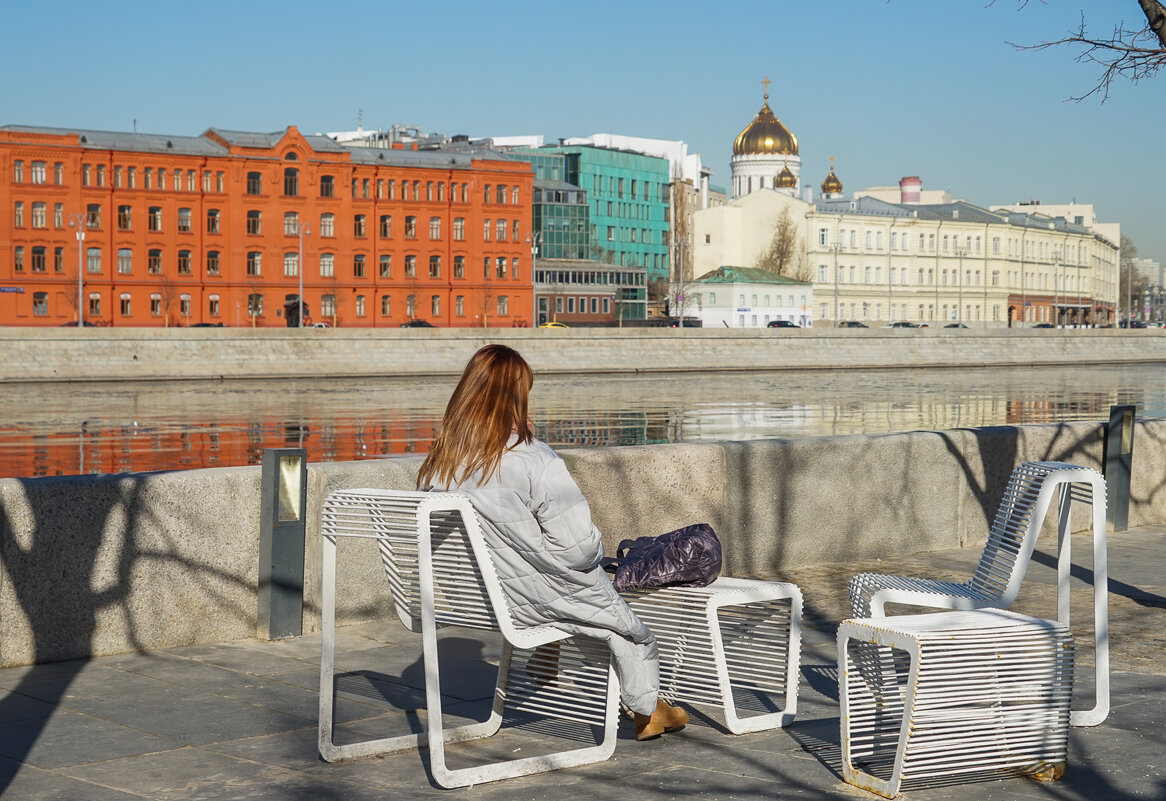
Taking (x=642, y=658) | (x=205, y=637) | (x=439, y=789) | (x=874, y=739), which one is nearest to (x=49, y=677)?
(x=205, y=637)

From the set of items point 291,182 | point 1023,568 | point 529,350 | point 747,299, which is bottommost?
point 1023,568

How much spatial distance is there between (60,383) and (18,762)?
157 ft

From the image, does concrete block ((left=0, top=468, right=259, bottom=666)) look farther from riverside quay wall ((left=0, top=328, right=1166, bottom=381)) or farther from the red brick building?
the red brick building

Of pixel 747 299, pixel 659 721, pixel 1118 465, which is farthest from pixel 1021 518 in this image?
pixel 747 299

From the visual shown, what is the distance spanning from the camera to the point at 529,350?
2383 inches

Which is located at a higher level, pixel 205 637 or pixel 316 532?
pixel 316 532

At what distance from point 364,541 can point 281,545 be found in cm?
52

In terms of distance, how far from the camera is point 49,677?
6.11m

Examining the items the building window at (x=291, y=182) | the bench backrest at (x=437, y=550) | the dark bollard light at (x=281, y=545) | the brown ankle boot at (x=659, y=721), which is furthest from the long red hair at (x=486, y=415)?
the building window at (x=291, y=182)

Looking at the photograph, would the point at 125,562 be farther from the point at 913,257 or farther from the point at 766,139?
the point at 766,139

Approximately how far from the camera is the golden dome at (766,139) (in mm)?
143625

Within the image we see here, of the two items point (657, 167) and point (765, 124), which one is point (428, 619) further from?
point (765, 124)

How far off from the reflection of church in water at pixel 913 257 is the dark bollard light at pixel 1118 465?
9873cm

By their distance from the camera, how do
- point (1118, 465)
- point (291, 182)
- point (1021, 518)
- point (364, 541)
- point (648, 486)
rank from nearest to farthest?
point (1021, 518)
point (364, 541)
point (648, 486)
point (1118, 465)
point (291, 182)
